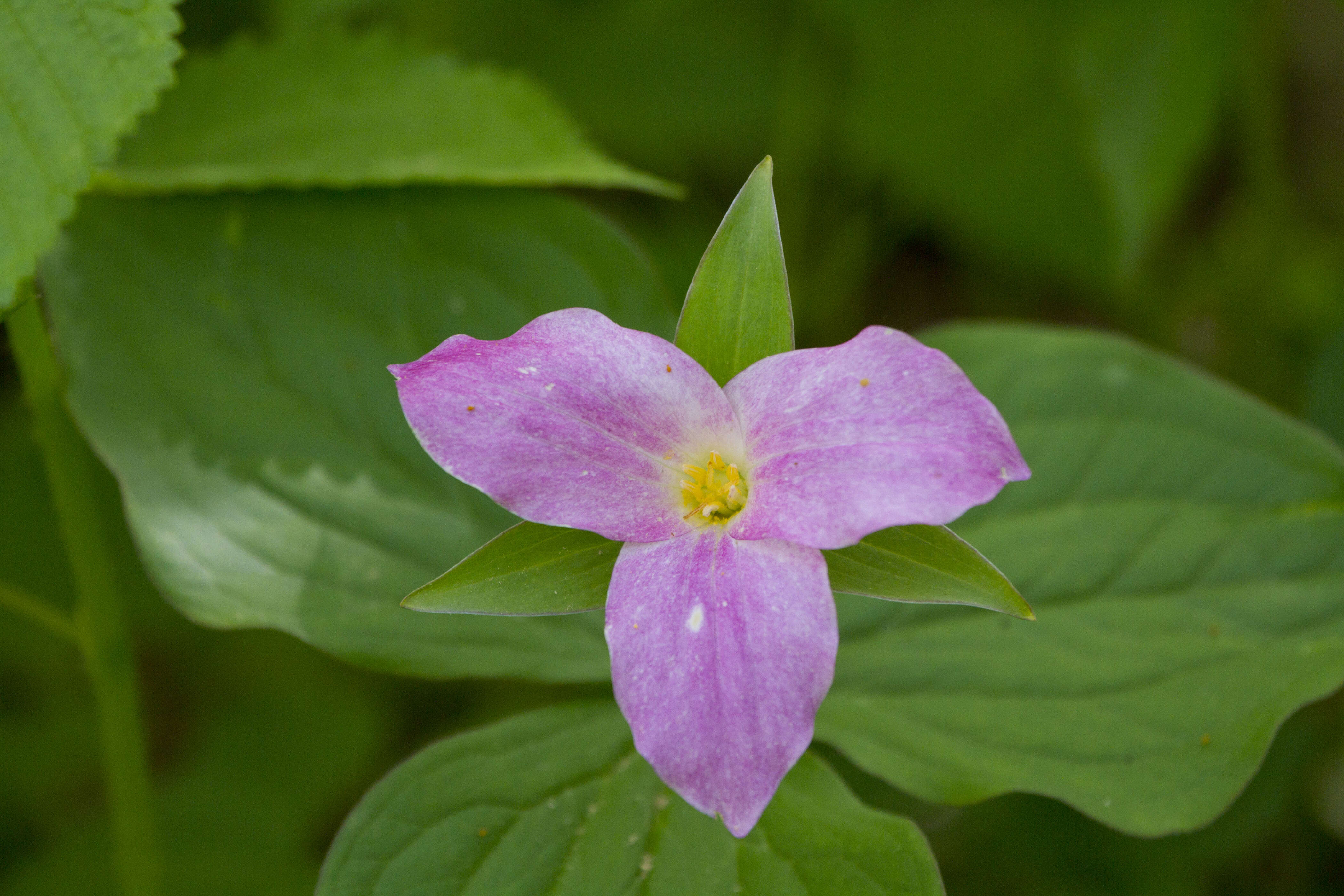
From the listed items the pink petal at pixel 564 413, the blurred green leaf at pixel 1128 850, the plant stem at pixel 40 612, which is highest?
the pink petal at pixel 564 413

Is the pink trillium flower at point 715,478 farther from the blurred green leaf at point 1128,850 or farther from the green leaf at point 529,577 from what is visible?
the blurred green leaf at point 1128,850

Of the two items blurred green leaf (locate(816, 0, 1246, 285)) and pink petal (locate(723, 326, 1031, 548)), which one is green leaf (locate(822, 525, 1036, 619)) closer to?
pink petal (locate(723, 326, 1031, 548))

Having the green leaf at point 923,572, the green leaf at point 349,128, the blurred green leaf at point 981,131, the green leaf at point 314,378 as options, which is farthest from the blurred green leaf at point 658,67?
the green leaf at point 923,572

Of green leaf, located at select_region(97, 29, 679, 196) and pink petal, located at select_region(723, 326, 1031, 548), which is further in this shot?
green leaf, located at select_region(97, 29, 679, 196)

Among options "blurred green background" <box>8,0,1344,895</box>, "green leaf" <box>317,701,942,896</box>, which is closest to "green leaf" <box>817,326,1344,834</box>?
"green leaf" <box>317,701,942,896</box>

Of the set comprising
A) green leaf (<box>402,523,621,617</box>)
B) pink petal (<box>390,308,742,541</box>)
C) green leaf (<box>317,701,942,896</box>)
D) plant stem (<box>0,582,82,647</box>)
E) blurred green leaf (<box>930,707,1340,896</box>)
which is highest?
pink petal (<box>390,308,742,541</box>)

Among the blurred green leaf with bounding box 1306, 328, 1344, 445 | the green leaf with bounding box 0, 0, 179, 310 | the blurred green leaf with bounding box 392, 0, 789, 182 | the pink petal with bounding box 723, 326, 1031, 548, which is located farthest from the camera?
the blurred green leaf with bounding box 392, 0, 789, 182

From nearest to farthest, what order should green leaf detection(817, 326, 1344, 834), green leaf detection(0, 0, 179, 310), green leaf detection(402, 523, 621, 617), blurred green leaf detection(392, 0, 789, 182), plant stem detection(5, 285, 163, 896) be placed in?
green leaf detection(402, 523, 621, 617), green leaf detection(0, 0, 179, 310), green leaf detection(817, 326, 1344, 834), plant stem detection(5, 285, 163, 896), blurred green leaf detection(392, 0, 789, 182)

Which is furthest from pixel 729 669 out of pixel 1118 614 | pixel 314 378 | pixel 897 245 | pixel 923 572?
pixel 897 245

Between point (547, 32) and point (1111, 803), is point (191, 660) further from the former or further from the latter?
point (1111, 803)
